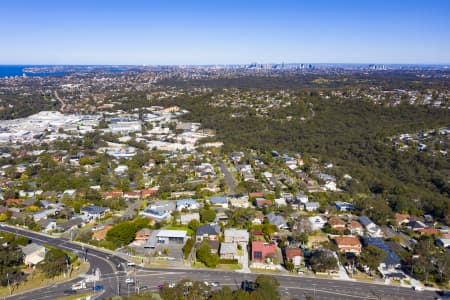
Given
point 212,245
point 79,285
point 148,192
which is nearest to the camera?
point 79,285

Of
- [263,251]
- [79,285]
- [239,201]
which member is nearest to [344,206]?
[239,201]

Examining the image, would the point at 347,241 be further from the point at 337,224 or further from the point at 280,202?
the point at 280,202

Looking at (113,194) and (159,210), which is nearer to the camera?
(159,210)

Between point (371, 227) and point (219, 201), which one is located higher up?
point (219, 201)

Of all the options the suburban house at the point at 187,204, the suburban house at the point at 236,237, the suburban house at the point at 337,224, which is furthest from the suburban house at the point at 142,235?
the suburban house at the point at 337,224

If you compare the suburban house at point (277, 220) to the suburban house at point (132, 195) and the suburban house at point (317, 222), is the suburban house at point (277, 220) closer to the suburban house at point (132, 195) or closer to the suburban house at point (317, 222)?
the suburban house at point (317, 222)

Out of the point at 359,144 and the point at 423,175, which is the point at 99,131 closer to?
the point at 359,144
